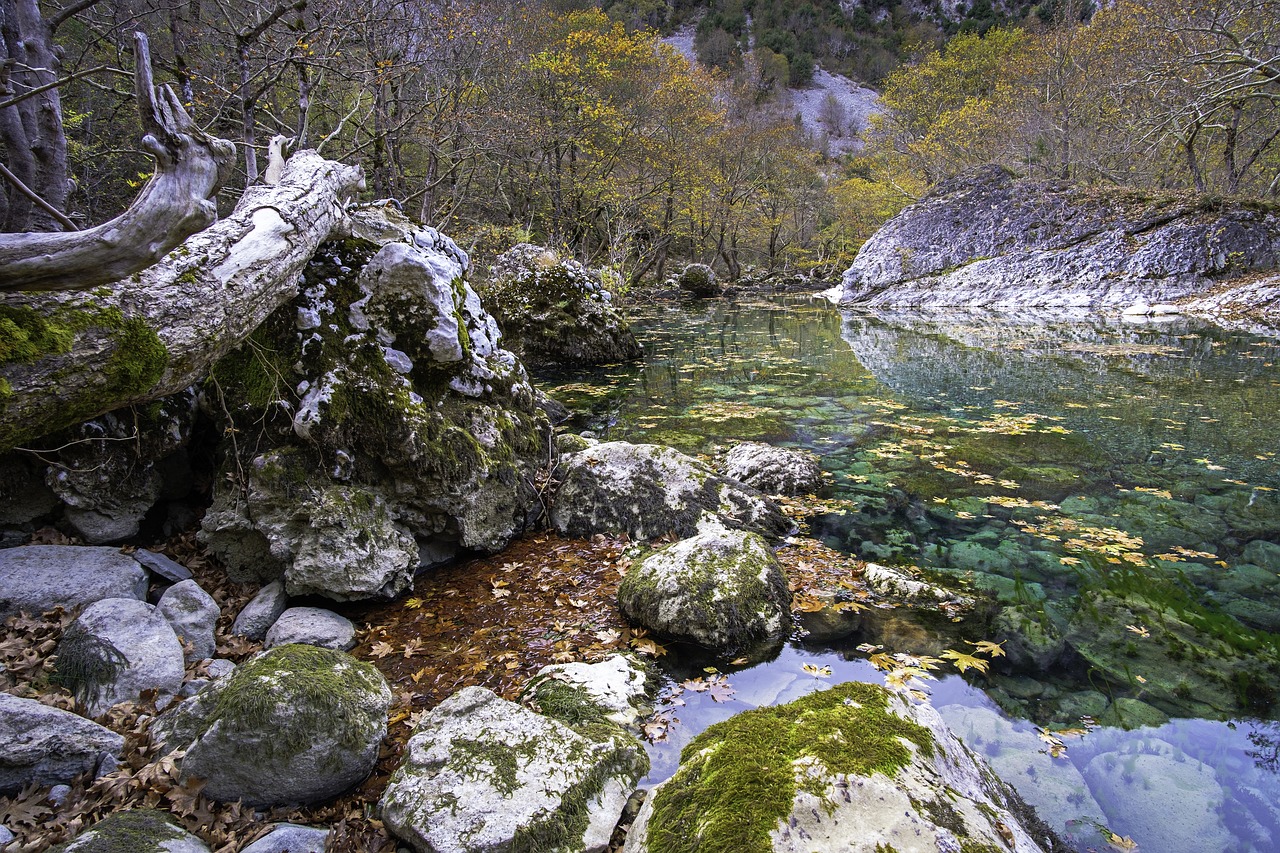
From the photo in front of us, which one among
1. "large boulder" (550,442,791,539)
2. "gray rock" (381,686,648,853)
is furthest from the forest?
"large boulder" (550,442,791,539)

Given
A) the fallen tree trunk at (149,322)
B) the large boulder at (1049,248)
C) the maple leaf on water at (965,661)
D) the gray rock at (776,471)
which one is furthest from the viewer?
the large boulder at (1049,248)

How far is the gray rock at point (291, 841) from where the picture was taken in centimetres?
243

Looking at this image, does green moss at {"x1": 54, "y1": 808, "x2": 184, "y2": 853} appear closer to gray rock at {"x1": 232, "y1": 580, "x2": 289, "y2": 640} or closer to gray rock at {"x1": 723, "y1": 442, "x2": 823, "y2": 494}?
gray rock at {"x1": 232, "y1": 580, "x2": 289, "y2": 640}

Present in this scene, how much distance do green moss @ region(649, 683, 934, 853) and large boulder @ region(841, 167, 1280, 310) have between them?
2649 centimetres

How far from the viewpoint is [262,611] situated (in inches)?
165

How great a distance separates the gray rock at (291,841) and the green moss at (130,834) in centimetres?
30

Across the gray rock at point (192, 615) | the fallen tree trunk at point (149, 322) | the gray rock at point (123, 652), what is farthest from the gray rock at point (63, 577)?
the fallen tree trunk at point (149, 322)

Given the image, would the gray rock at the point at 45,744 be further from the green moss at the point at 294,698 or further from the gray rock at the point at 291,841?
the gray rock at the point at 291,841

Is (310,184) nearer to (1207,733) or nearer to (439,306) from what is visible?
(439,306)

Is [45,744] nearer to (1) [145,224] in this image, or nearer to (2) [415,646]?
(2) [415,646]

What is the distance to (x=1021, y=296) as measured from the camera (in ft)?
82.9

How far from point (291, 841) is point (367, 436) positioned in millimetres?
2917

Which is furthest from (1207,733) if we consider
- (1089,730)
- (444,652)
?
(444,652)

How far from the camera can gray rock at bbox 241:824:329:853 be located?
243cm
